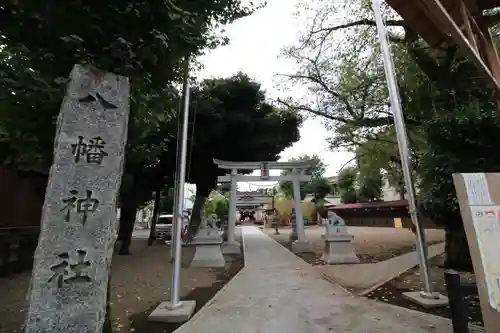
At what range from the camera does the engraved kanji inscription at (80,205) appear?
3.03m

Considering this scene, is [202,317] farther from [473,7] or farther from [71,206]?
[473,7]

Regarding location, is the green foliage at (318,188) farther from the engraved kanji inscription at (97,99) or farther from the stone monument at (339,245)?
the engraved kanji inscription at (97,99)

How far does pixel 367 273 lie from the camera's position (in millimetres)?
7672

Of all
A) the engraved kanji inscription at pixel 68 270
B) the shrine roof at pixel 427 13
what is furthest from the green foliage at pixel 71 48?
the shrine roof at pixel 427 13

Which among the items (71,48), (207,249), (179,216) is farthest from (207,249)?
(71,48)

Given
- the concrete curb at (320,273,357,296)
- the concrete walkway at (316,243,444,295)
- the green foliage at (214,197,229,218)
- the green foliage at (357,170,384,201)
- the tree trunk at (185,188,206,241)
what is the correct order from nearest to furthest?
the concrete curb at (320,273,357,296)
the concrete walkway at (316,243,444,295)
the tree trunk at (185,188,206,241)
the green foliage at (357,170,384,201)
the green foliage at (214,197,229,218)

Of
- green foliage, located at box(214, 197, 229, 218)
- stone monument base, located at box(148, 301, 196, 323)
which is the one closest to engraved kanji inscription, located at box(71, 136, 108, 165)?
stone monument base, located at box(148, 301, 196, 323)

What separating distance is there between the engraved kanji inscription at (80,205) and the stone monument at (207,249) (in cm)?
736

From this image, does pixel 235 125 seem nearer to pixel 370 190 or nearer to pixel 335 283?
pixel 335 283

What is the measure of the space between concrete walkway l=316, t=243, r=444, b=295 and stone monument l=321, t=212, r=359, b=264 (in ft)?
1.59

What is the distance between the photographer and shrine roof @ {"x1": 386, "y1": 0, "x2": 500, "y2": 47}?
458 cm

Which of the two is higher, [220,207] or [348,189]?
[348,189]

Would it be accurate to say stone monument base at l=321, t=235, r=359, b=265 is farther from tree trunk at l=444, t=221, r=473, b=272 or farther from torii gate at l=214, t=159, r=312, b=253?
torii gate at l=214, t=159, r=312, b=253

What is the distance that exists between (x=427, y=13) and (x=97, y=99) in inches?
168
